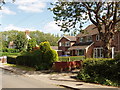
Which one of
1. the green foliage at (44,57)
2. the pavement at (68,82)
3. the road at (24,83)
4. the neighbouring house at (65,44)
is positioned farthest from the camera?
the neighbouring house at (65,44)

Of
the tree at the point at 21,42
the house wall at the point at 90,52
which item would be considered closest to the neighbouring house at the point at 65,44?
the house wall at the point at 90,52

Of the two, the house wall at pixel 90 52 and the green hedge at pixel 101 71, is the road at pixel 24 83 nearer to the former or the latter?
the green hedge at pixel 101 71

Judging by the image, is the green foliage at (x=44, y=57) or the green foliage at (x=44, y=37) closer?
the green foliage at (x=44, y=57)

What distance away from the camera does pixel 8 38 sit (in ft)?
320

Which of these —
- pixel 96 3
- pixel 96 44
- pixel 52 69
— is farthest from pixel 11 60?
pixel 96 3

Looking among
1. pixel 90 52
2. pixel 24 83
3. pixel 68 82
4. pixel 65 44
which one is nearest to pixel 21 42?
pixel 65 44

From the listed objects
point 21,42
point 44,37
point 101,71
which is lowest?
point 101,71

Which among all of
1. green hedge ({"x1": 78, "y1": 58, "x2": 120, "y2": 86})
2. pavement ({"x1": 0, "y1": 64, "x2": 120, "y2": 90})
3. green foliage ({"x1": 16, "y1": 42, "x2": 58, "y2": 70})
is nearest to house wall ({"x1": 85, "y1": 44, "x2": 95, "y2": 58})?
green foliage ({"x1": 16, "y1": 42, "x2": 58, "y2": 70})

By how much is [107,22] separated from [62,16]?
4.90 m

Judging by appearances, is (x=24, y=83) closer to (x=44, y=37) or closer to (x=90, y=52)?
(x=90, y=52)

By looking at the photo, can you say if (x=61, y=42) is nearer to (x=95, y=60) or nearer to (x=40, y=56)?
(x=40, y=56)

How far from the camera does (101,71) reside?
12352 millimetres

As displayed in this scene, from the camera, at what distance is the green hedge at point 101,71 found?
37.0 ft

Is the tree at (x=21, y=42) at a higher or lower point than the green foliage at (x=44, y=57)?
higher
